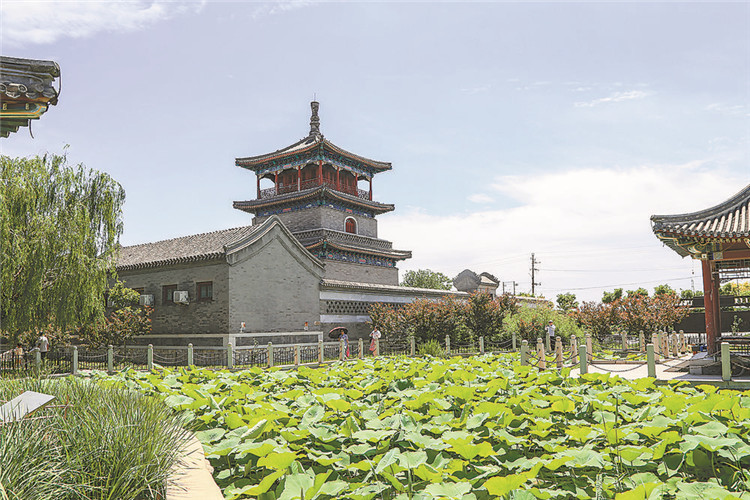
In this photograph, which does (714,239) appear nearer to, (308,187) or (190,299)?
(190,299)

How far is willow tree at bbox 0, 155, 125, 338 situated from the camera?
14.1 meters

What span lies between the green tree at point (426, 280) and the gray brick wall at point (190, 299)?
29.1m

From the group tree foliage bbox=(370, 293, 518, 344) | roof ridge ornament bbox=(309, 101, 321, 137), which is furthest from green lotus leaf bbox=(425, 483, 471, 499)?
roof ridge ornament bbox=(309, 101, 321, 137)

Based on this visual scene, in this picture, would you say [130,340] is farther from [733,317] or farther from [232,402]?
[733,317]

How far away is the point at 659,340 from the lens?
56.6ft

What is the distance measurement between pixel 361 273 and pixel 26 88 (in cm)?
2510

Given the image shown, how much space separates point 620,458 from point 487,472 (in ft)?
3.83

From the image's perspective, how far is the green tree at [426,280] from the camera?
1931 inches

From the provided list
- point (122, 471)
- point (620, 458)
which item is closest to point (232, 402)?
point (122, 471)

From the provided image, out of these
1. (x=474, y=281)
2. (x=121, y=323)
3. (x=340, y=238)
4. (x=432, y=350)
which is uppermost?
(x=340, y=238)

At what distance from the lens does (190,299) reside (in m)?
20.9

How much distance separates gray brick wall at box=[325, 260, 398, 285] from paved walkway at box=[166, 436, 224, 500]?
22.9 metres

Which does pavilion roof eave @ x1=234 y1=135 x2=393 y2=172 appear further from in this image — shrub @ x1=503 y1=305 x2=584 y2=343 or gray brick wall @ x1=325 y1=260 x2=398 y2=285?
shrub @ x1=503 y1=305 x2=584 y2=343

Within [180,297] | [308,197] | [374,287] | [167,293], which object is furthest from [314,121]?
[180,297]
